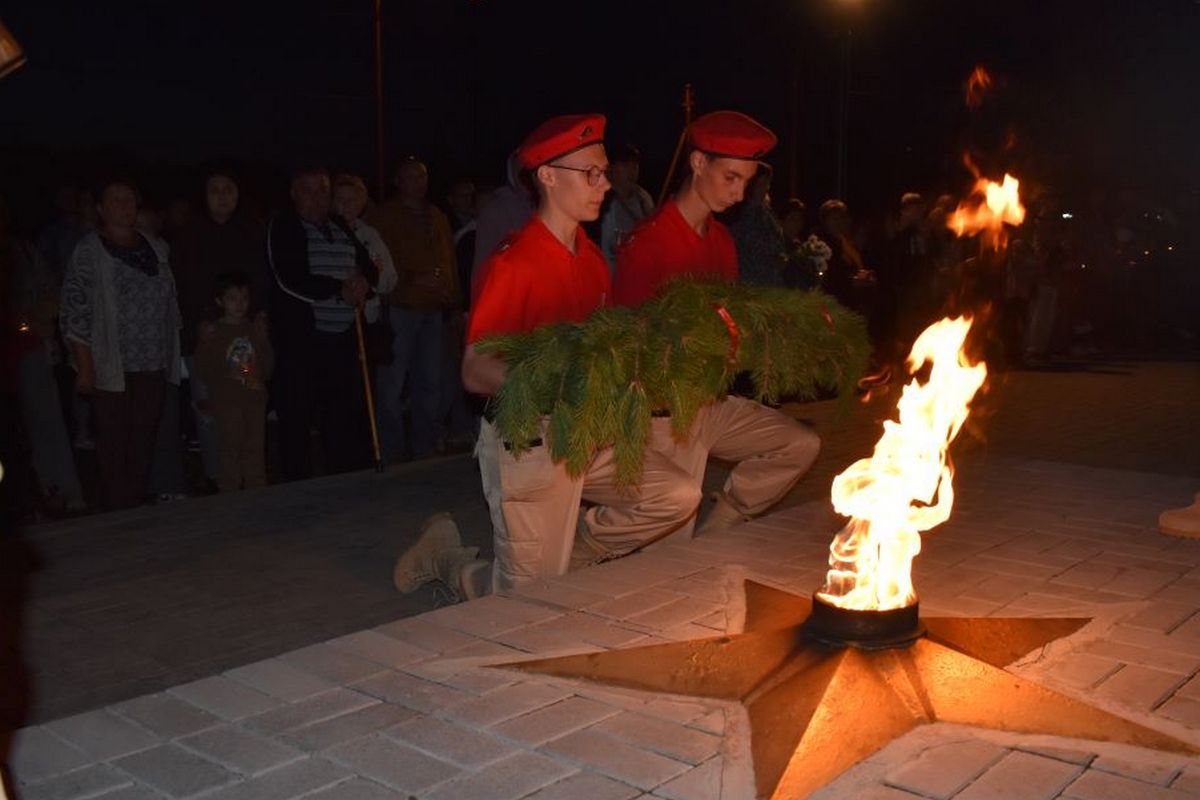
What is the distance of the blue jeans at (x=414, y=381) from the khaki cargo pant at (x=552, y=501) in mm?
Answer: 4138

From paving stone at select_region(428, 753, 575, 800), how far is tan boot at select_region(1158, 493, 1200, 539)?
11.4 feet

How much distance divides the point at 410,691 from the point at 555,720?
0.48m

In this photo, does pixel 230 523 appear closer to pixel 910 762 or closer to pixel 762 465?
pixel 762 465

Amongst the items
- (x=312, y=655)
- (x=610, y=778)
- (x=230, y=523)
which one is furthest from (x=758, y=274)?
(x=610, y=778)

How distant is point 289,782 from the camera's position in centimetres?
320

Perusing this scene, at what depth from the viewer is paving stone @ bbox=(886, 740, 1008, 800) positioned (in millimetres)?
3129

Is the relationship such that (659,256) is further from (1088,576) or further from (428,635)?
(428,635)

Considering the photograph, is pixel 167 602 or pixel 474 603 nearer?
pixel 474 603

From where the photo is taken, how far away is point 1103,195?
17312mm

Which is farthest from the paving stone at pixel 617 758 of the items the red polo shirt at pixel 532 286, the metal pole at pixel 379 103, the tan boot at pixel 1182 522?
the metal pole at pixel 379 103

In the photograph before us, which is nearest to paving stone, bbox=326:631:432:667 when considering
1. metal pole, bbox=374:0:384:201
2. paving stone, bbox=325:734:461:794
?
paving stone, bbox=325:734:461:794

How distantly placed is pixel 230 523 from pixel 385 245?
2.66 metres

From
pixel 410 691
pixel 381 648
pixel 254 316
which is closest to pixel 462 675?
pixel 410 691

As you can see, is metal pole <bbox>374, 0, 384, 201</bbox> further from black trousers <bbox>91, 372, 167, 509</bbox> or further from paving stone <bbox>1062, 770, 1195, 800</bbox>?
paving stone <bbox>1062, 770, 1195, 800</bbox>
